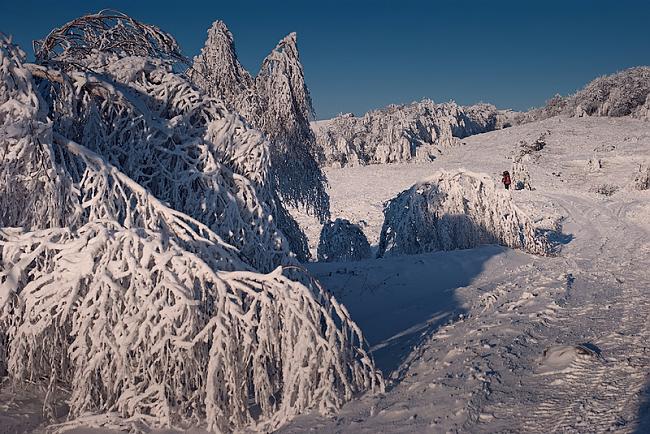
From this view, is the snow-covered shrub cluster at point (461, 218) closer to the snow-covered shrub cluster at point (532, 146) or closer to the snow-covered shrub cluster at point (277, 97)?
the snow-covered shrub cluster at point (277, 97)

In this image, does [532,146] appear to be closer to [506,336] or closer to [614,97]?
[614,97]

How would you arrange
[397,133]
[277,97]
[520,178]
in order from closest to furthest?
[277,97] < [520,178] < [397,133]

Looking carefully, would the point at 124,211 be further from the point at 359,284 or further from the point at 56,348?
the point at 359,284

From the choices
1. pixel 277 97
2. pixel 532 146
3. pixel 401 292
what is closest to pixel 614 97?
pixel 532 146

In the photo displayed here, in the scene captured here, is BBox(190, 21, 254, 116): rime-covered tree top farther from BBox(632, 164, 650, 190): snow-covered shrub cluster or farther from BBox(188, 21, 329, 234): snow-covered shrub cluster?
BBox(632, 164, 650, 190): snow-covered shrub cluster

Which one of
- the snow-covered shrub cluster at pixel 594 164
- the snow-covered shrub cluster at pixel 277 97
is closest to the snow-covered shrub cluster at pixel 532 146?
the snow-covered shrub cluster at pixel 594 164
